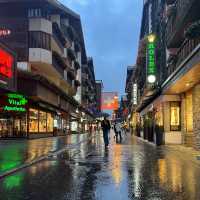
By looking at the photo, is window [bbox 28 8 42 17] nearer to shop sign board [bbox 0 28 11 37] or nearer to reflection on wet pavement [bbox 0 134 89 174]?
shop sign board [bbox 0 28 11 37]

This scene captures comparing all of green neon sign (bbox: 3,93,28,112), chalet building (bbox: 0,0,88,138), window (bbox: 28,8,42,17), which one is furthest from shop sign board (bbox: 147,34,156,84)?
window (bbox: 28,8,42,17)

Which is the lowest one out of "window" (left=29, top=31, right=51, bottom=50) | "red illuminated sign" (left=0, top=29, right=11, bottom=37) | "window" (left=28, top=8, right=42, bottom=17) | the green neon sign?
the green neon sign

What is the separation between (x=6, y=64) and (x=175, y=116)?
47.1 ft

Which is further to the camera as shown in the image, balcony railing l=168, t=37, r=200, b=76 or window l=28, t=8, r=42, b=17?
window l=28, t=8, r=42, b=17

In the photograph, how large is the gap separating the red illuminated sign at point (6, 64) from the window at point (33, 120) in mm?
20733

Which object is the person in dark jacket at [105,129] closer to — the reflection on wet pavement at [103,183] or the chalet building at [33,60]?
the chalet building at [33,60]

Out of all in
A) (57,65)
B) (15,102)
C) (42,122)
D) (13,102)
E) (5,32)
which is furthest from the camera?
(57,65)

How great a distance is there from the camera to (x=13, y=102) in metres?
39.3

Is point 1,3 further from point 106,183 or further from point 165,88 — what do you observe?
point 106,183

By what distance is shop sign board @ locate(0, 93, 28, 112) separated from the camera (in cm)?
3872

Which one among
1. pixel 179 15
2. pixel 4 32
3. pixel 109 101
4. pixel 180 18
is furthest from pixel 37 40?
pixel 109 101

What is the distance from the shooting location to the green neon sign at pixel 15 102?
38719 millimetres

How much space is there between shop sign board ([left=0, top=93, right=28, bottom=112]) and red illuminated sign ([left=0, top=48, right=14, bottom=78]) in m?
14.2

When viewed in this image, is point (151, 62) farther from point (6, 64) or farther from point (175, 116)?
point (6, 64)
